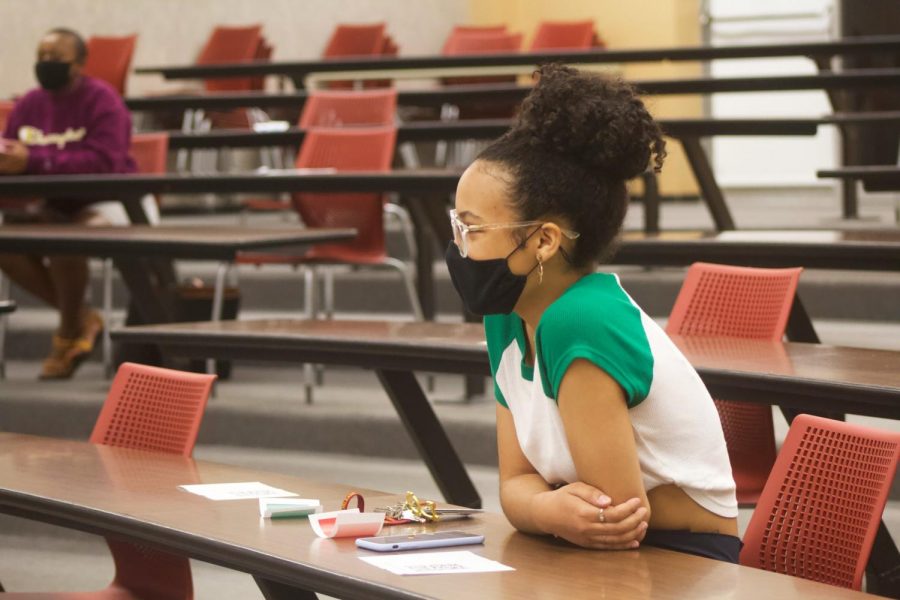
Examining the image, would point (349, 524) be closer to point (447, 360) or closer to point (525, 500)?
point (525, 500)

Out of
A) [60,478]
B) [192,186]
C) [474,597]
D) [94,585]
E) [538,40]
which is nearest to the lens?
[474,597]

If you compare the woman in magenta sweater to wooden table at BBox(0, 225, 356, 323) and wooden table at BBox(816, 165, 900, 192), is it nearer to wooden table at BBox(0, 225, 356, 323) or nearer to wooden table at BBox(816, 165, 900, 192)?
wooden table at BBox(0, 225, 356, 323)

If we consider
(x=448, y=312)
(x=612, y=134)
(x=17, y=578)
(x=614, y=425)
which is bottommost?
(x=17, y=578)

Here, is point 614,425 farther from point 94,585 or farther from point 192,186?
point 192,186

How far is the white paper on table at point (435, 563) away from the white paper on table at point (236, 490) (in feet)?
1.47

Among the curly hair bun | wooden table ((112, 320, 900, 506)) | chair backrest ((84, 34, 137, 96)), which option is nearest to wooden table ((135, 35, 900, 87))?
chair backrest ((84, 34, 137, 96))

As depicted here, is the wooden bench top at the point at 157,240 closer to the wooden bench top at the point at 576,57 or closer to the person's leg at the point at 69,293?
the person's leg at the point at 69,293

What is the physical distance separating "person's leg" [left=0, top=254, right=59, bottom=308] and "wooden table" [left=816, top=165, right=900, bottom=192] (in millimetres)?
3022

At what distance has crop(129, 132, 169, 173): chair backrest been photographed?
20.5 ft

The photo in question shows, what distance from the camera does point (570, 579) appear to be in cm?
161

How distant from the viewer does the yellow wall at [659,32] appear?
36.0 ft

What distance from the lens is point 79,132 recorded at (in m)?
5.72

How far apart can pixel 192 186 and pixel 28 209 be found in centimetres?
142

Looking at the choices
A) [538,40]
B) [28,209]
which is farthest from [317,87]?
[28,209]
